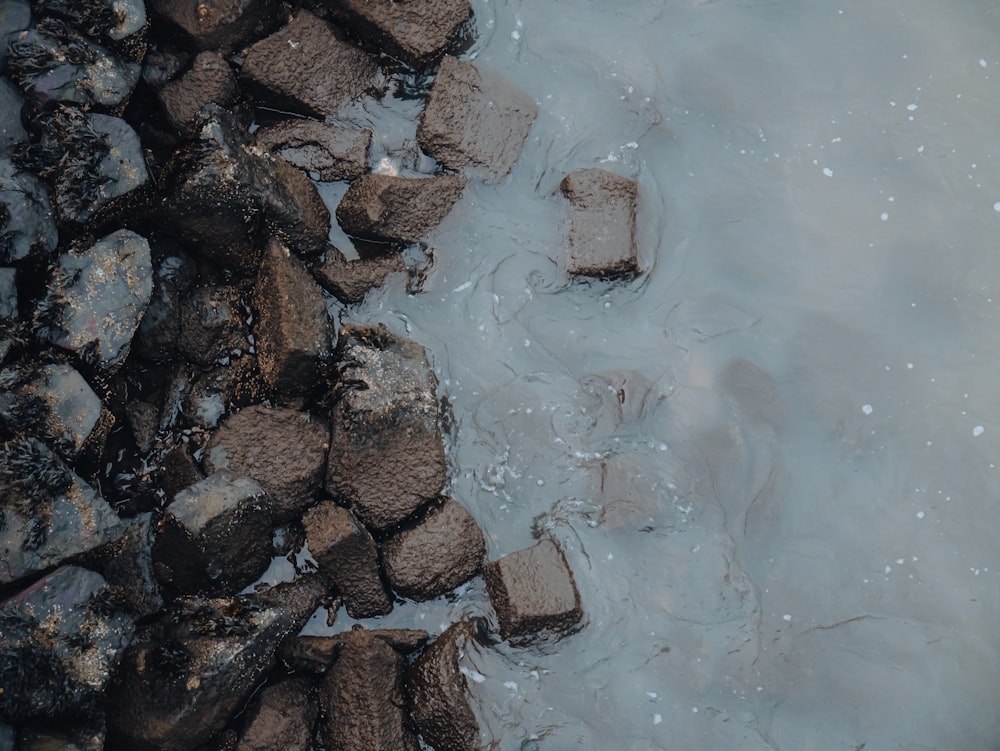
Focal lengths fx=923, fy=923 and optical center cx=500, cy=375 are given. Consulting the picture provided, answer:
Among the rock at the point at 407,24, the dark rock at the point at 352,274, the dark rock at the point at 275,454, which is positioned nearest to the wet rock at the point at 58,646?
the dark rock at the point at 275,454

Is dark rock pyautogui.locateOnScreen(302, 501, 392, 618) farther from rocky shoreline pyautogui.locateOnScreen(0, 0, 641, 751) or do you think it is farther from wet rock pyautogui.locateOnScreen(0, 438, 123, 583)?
wet rock pyautogui.locateOnScreen(0, 438, 123, 583)

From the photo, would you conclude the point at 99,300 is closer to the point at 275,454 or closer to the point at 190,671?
the point at 275,454

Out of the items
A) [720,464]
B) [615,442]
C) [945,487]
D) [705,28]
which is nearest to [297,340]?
[615,442]

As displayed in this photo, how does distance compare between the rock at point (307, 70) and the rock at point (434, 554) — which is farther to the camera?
the rock at point (307, 70)

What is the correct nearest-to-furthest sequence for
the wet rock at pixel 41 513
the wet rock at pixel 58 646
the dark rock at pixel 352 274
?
the wet rock at pixel 58 646
the wet rock at pixel 41 513
the dark rock at pixel 352 274

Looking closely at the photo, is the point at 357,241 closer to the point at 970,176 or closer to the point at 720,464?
the point at 720,464

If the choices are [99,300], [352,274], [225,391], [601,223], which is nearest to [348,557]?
[225,391]

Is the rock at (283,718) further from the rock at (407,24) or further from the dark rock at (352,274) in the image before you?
the rock at (407,24)
